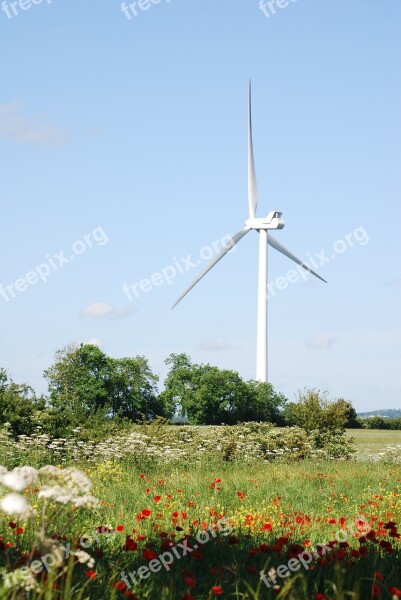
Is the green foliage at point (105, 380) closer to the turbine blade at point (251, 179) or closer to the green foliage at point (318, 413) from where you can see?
the turbine blade at point (251, 179)

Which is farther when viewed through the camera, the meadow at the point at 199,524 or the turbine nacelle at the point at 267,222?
the turbine nacelle at the point at 267,222

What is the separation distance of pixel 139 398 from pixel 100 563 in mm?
59417

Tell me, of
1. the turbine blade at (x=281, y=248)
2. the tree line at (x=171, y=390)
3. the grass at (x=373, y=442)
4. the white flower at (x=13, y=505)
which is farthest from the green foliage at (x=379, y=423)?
the white flower at (x=13, y=505)

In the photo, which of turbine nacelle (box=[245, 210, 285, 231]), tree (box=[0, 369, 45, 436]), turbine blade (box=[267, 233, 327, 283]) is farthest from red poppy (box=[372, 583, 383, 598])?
turbine nacelle (box=[245, 210, 285, 231])

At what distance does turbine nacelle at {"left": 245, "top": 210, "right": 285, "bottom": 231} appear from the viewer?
143 ft

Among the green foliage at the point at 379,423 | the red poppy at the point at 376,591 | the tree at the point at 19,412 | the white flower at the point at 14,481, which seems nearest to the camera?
the white flower at the point at 14,481

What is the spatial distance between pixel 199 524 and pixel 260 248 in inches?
1373

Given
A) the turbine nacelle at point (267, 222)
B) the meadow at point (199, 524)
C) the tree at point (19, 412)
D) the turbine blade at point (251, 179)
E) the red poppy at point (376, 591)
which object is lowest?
the red poppy at point (376, 591)

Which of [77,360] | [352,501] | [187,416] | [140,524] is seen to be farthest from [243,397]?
[140,524]

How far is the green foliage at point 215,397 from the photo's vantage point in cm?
6106

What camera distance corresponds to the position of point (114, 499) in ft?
32.0

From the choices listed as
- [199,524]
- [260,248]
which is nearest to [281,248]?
[260,248]

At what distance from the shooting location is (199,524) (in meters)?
7.63

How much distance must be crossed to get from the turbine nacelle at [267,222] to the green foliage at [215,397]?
60.7 feet
